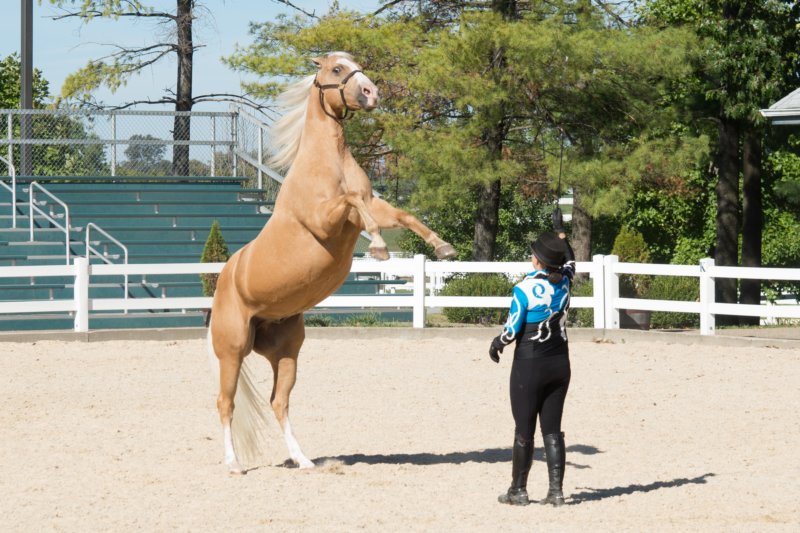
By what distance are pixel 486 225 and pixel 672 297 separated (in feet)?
16.0

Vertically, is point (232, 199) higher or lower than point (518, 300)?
higher

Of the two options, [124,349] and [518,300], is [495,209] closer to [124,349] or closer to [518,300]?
[124,349]

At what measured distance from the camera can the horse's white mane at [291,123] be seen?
329 inches

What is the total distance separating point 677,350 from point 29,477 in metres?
9.58

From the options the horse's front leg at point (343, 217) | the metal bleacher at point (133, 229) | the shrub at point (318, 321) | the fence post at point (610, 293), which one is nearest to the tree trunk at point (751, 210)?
the fence post at point (610, 293)

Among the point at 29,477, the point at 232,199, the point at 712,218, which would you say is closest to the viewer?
the point at 29,477

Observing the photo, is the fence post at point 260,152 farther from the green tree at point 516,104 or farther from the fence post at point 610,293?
the fence post at point 610,293

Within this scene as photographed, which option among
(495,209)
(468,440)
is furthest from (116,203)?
(468,440)

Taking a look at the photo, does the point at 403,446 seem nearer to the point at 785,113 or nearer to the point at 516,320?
the point at 516,320

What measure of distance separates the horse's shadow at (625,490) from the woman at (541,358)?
0.36 metres

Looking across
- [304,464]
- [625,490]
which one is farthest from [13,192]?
[625,490]

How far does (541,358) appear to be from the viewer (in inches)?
277

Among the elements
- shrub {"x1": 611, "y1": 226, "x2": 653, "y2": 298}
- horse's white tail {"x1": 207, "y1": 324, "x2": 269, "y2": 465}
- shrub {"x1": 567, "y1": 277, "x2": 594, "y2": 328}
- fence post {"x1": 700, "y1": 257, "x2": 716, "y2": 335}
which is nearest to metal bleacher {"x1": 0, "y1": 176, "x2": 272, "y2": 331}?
shrub {"x1": 567, "y1": 277, "x2": 594, "y2": 328}

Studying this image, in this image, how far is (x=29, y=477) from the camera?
8.30 m
